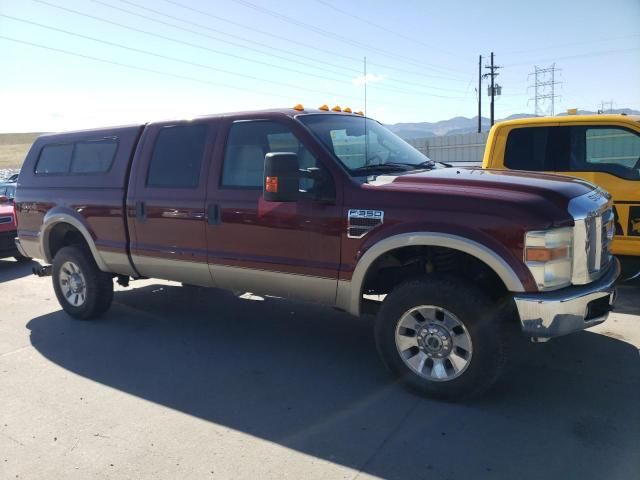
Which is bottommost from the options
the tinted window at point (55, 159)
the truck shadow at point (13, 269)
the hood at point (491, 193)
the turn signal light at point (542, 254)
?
the truck shadow at point (13, 269)

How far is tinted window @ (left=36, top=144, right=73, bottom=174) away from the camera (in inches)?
219

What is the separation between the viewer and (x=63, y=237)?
229 inches

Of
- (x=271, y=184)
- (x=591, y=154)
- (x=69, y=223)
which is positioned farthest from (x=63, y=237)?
(x=591, y=154)

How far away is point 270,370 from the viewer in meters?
4.07

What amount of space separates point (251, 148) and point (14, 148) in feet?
271

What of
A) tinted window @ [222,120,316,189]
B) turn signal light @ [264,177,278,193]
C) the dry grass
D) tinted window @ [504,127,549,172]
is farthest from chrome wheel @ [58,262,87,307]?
the dry grass

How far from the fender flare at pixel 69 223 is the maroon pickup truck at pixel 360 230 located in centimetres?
2

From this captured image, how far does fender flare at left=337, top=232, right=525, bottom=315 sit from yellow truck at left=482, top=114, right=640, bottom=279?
3.16 metres

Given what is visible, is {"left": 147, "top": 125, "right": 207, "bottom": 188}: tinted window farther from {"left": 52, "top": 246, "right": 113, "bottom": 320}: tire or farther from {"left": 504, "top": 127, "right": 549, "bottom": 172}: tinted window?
{"left": 504, "top": 127, "right": 549, "bottom": 172}: tinted window

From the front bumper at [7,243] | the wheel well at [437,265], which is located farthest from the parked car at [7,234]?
the wheel well at [437,265]

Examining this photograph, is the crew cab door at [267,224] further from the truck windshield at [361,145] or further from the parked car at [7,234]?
the parked car at [7,234]

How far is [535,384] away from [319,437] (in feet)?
5.36

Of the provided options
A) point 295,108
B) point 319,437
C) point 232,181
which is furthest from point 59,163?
point 319,437

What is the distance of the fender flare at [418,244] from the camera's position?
311cm
